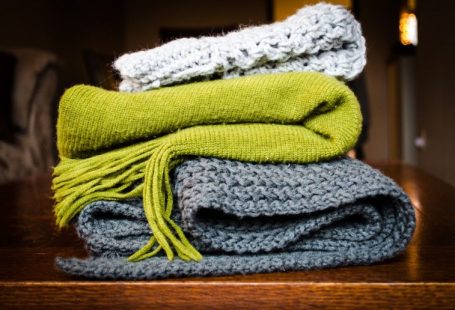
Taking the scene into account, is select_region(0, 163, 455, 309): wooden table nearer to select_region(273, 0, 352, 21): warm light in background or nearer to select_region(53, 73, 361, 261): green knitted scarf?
select_region(53, 73, 361, 261): green knitted scarf

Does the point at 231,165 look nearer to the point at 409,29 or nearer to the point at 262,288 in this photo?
the point at 262,288

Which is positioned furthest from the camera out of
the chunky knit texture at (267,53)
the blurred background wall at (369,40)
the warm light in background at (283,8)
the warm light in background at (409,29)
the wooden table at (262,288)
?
the warm light in background at (283,8)

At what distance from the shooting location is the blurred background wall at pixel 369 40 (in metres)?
2.45

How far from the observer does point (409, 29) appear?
335 cm

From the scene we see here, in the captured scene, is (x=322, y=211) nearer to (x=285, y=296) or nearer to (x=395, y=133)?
(x=285, y=296)

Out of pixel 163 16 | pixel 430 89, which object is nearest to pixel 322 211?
pixel 430 89

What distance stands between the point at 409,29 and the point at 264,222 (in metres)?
3.19

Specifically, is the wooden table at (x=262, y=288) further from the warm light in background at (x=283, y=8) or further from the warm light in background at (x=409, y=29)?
the warm light in background at (x=283, y=8)

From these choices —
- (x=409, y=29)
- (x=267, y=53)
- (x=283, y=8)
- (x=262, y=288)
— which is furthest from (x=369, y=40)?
(x=262, y=288)

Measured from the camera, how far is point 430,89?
103 inches

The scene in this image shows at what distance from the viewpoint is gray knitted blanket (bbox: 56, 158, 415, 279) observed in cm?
40

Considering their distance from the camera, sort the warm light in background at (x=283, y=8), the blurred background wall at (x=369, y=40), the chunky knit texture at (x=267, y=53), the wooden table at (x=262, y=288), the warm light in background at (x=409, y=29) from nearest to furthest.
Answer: the wooden table at (x=262, y=288) < the chunky knit texture at (x=267, y=53) < the blurred background wall at (x=369, y=40) < the warm light in background at (x=409, y=29) < the warm light in background at (x=283, y=8)

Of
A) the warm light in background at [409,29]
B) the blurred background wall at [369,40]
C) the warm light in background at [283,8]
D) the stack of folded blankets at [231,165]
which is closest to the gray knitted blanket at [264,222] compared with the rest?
the stack of folded blankets at [231,165]

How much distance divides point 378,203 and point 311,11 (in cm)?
17
